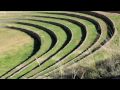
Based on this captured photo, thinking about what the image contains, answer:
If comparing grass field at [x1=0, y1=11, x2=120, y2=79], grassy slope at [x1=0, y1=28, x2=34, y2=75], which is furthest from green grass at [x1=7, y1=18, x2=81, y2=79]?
grassy slope at [x1=0, y1=28, x2=34, y2=75]

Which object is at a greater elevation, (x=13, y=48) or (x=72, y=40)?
(x=72, y=40)

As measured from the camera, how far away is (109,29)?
13.3 meters

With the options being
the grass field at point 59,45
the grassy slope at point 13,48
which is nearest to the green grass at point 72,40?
the grass field at point 59,45

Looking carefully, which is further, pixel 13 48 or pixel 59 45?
pixel 13 48

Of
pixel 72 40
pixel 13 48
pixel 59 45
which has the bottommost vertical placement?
pixel 13 48

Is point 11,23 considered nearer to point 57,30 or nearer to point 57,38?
point 57,30

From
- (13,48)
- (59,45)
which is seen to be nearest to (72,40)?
(59,45)

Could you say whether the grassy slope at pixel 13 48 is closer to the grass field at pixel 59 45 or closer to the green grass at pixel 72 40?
the grass field at pixel 59 45

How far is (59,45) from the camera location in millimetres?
12836

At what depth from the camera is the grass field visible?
363 inches

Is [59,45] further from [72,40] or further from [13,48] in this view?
[13,48]

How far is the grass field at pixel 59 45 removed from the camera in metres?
9.22
